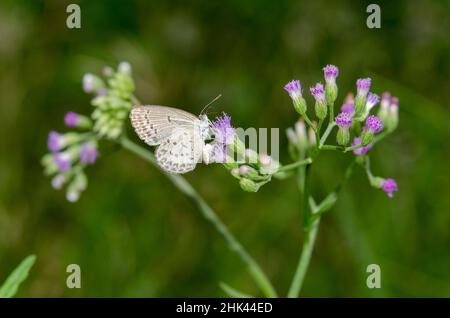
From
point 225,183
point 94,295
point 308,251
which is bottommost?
point 94,295

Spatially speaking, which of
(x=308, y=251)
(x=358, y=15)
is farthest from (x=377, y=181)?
(x=358, y=15)

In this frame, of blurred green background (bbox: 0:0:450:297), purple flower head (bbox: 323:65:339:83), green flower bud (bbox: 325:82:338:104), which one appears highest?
purple flower head (bbox: 323:65:339:83)

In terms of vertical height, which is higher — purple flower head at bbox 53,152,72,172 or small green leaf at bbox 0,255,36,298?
purple flower head at bbox 53,152,72,172

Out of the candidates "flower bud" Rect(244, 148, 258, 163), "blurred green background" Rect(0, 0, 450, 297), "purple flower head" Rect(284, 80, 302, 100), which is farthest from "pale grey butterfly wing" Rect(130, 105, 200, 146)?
"blurred green background" Rect(0, 0, 450, 297)

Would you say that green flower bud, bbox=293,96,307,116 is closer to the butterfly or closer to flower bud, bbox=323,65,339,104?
flower bud, bbox=323,65,339,104
